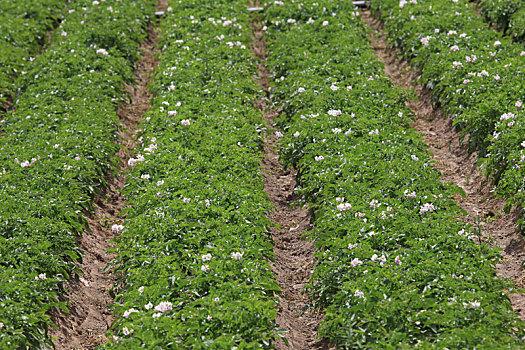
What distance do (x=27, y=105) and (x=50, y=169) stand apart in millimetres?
1963

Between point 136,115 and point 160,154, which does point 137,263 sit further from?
point 136,115

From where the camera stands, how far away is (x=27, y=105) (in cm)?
913

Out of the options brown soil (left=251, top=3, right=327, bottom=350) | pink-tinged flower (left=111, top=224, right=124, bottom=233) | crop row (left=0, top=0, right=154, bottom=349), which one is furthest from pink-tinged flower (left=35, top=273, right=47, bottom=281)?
brown soil (left=251, top=3, right=327, bottom=350)

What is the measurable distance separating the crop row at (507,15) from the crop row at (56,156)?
6.07 m

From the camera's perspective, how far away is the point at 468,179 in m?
8.21

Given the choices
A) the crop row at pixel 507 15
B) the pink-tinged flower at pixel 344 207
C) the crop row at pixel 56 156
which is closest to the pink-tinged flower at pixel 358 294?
the pink-tinged flower at pixel 344 207

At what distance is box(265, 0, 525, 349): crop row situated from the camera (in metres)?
5.37

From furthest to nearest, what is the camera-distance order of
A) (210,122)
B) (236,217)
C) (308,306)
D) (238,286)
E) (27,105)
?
(27,105) < (210,122) < (236,217) < (308,306) < (238,286)

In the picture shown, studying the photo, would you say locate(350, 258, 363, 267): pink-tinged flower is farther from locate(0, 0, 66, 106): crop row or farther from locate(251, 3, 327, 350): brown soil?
locate(0, 0, 66, 106): crop row

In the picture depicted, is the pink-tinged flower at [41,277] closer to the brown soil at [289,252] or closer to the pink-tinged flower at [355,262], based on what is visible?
the brown soil at [289,252]

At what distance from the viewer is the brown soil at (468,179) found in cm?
686

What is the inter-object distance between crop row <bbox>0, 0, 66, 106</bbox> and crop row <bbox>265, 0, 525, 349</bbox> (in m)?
4.19

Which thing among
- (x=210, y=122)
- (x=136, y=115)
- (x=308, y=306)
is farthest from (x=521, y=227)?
(x=136, y=115)

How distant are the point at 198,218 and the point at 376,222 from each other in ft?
5.91
